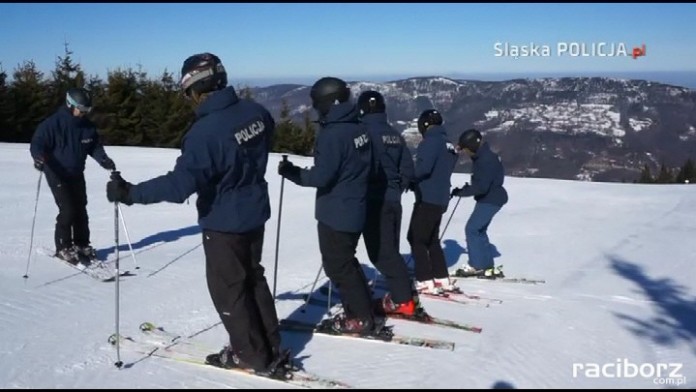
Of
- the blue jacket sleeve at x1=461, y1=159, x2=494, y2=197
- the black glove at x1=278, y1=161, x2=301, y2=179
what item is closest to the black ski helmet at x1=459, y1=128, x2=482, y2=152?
the blue jacket sleeve at x1=461, y1=159, x2=494, y2=197

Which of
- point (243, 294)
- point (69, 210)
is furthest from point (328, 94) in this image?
point (69, 210)

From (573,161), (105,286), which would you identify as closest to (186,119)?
(573,161)

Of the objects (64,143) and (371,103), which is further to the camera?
(64,143)

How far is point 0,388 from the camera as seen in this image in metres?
4.11

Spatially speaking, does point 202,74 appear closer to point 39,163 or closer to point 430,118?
point 430,118

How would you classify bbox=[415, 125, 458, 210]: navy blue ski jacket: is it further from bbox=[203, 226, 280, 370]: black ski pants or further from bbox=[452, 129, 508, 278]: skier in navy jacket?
bbox=[203, 226, 280, 370]: black ski pants

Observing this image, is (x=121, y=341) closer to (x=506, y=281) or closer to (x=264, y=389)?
(x=264, y=389)

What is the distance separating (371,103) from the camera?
5.85 metres

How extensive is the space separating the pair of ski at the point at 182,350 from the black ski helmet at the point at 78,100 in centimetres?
314

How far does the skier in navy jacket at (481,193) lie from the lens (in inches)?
293

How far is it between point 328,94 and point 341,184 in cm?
69

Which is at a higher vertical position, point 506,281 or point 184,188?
point 184,188

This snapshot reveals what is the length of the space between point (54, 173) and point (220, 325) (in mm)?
3250

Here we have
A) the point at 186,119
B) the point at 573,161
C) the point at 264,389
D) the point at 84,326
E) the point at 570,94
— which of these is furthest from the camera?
the point at 570,94
